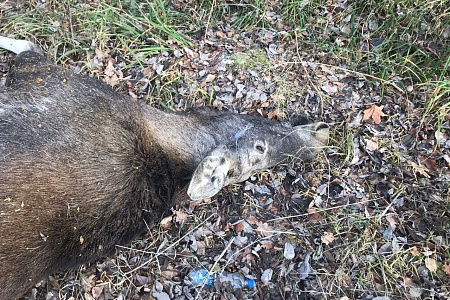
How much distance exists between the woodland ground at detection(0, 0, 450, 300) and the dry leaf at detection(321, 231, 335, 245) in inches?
0.9

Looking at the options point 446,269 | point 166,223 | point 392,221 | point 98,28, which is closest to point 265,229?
point 166,223

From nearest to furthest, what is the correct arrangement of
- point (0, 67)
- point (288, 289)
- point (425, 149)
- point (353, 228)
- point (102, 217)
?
1. point (102, 217)
2. point (288, 289)
3. point (353, 228)
4. point (425, 149)
5. point (0, 67)

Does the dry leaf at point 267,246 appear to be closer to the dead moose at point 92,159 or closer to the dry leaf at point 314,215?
the dry leaf at point 314,215

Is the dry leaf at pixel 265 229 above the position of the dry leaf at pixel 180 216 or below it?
above

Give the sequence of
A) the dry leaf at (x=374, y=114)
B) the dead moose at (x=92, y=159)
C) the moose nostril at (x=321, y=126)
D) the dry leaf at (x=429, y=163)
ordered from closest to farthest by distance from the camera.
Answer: the dead moose at (x=92, y=159) < the dry leaf at (x=429, y=163) < the moose nostril at (x=321, y=126) < the dry leaf at (x=374, y=114)

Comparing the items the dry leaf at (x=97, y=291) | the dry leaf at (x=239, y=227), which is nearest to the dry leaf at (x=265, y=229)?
the dry leaf at (x=239, y=227)

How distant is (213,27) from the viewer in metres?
6.43

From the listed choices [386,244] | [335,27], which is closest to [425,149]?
[386,244]

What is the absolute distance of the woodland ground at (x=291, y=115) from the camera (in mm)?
4727

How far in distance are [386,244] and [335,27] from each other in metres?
3.02

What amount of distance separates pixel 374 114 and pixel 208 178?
241 cm

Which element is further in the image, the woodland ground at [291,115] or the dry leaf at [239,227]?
the dry leaf at [239,227]

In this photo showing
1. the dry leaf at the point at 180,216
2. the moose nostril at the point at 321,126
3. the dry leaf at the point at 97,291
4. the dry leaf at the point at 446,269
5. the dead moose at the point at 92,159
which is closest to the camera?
the dead moose at the point at 92,159

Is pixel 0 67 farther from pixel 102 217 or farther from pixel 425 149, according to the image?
pixel 425 149
